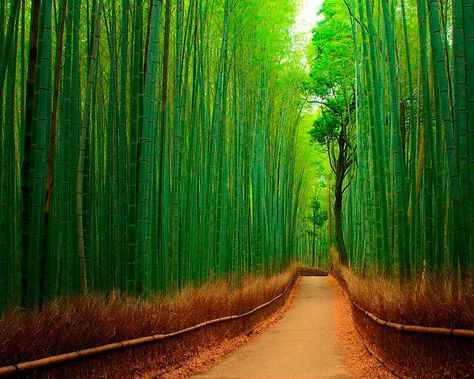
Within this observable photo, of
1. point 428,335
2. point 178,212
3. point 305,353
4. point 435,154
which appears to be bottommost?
point 305,353

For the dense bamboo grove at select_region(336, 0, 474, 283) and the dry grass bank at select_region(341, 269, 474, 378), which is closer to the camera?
the dry grass bank at select_region(341, 269, 474, 378)

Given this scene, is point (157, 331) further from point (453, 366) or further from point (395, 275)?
point (395, 275)

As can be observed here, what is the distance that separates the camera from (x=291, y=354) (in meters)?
5.07

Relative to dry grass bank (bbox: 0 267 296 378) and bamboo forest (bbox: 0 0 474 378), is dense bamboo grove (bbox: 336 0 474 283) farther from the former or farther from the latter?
dry grass bank (bbox: 0 267 296 378)

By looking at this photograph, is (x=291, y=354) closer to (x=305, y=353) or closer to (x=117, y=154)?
(x=305, y=353)

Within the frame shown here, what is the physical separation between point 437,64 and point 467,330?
1.60 m

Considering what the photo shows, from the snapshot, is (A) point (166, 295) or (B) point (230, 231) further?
(B) point (230, 231)

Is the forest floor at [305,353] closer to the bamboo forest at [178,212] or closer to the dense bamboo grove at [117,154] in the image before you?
the bamboo forest at [178,212]

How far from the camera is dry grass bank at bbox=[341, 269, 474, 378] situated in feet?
8.75

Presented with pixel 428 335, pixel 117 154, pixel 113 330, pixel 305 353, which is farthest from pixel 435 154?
pixel 113 330

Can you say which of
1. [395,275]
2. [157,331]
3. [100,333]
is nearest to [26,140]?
[100,333]

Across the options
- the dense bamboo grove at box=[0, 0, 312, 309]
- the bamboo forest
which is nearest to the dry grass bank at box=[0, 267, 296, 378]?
the bamboo forest

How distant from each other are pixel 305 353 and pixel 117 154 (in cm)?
249

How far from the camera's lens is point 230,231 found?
25.6 ft
